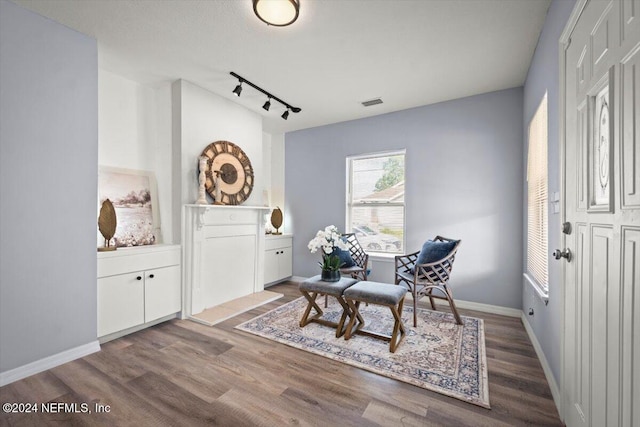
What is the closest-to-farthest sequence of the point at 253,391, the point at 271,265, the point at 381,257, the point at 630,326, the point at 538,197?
the point at 630,326 → the point at 253,391 → the point at 538,197 → the point at 381,257 → the point at 271,265

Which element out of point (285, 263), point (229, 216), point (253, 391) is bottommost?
point (253, 391)

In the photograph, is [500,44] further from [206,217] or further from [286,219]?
[286,219]

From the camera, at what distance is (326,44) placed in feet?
7.93

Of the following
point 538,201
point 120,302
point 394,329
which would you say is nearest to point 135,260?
point 120,302

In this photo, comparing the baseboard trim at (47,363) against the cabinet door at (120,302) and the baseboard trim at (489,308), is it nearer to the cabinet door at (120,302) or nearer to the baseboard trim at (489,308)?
the cabinet door at (120,302)

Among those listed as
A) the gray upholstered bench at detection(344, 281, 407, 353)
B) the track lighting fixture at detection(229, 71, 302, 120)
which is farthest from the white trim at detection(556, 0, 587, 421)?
the track lighting fixture at detection(229, 71, 302, 120)

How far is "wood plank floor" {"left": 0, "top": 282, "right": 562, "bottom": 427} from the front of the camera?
159 cm

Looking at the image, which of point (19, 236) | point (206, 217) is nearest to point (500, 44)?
point (206, 217)

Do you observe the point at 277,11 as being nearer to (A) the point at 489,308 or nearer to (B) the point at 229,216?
(B) the point at 229,216

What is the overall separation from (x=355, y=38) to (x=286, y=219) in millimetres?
3251

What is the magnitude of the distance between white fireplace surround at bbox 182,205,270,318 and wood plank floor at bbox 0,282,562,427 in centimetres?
79

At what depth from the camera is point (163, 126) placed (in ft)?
10.7

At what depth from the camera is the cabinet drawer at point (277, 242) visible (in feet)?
14.3

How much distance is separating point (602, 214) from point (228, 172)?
11.3 feet
